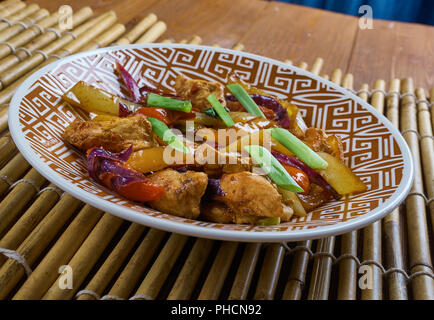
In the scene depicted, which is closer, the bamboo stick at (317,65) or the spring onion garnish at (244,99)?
the spring onion garnish at (244,99)

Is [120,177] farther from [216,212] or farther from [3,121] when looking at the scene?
[3,121]

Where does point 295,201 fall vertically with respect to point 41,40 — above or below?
below

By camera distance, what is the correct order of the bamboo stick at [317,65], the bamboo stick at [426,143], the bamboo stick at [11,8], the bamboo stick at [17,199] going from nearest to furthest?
the bamboo stick at [17,199] < the bamboo stick at [426,143] < the bamboo stick at [11,8] < the bamboo stick at [317,65]

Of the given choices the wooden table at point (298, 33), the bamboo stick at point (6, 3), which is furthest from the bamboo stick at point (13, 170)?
the wooden table at point (298, 33)

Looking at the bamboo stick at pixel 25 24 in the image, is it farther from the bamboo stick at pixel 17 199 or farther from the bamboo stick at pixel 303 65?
the bamboo stick at pixel 303 65

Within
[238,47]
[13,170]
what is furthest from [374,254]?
[238,47]

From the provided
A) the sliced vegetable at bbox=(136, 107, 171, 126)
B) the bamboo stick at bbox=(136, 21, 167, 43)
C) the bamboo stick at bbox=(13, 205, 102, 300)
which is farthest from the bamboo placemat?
the bamboo stick at bbox=(136, 21, 167, 43)
